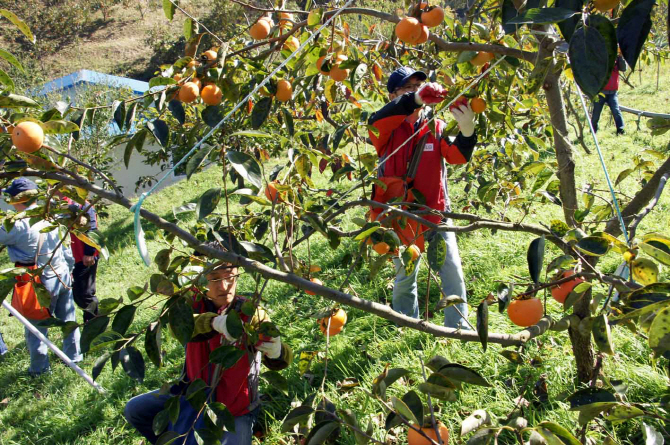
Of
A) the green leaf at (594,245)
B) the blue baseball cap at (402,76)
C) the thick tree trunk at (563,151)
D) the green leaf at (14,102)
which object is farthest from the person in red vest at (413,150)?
the green leaf at (14,102)

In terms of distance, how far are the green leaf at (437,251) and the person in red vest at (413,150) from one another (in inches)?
26.8

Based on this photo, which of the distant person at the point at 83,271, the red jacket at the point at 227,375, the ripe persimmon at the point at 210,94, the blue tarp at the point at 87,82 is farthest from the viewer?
the blue tarp at the point at 87,82

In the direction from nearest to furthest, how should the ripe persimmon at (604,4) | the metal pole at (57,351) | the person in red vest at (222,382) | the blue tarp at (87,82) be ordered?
the ripe persimmon at (604,4)
the person in red vest at (222,382)
the metal pole at (57,351)
the blue tarp at (87,82)

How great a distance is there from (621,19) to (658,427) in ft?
5.02

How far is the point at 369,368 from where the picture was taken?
8.21 feet

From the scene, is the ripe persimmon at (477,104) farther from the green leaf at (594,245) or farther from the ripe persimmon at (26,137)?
the ripe persimmon at (26,137)

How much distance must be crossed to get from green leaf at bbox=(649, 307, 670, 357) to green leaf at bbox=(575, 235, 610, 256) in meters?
0.29

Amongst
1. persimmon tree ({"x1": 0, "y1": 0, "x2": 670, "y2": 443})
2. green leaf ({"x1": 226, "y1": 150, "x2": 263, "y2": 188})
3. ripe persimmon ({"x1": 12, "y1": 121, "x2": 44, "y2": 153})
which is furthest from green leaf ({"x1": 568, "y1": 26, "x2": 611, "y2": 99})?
ripe persimmon ({"x1": 12, "y1": 121, "x2": 44, "y2": 153})

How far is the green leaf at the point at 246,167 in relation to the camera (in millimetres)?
986

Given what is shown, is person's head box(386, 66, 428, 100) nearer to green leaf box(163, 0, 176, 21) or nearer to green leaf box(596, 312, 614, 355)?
green leaf box(163, 0, 176, 21)

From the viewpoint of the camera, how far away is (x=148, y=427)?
2.15 m

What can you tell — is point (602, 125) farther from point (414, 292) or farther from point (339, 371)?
point (339, 371)

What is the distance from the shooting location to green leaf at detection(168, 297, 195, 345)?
106cm

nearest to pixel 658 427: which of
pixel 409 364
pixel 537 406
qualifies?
pixel 537 406
